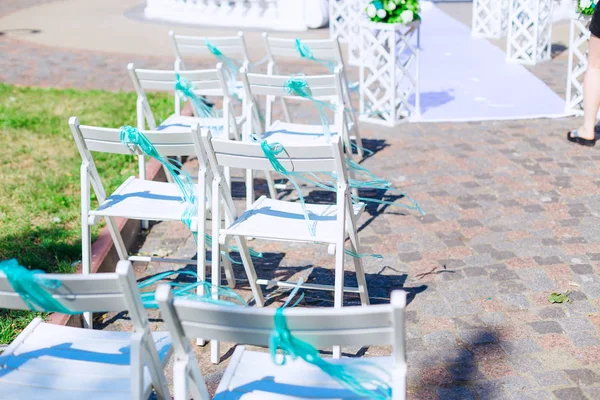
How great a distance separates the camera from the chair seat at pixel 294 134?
16.8ft

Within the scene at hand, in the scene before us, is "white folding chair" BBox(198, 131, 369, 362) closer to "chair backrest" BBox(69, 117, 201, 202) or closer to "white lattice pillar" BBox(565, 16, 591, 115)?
"chair backrest" BBox(69, 117, 201, 202)

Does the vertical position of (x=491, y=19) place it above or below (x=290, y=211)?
below

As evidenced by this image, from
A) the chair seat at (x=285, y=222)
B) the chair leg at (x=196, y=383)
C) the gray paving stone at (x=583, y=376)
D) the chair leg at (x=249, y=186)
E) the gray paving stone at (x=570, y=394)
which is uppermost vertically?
the chair leg at (x=196, y=383)

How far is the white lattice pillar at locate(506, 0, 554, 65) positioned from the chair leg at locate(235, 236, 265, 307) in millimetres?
6916

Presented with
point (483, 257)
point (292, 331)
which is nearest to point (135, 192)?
point (483, 257)

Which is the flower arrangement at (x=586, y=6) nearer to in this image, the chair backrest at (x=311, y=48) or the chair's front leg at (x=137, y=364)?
the chair backrest at (x=311, y=48)

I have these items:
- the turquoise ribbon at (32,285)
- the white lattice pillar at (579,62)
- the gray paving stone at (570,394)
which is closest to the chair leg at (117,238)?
the turquoise ribbon at (32,285)

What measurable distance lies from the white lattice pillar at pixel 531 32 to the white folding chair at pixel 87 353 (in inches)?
321

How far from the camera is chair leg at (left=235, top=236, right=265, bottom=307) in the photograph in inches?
152

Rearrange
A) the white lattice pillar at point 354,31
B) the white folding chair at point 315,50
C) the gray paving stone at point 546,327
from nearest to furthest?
the gray paving stone at point 546,327 < the white folding chair at point 315,50 < the white lattice pillar at point 354,31

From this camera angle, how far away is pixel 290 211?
3.82 m

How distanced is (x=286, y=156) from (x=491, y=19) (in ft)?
30.6

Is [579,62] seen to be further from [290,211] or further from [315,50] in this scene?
[290,211]

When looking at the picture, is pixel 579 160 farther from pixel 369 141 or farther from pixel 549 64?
pixel 549 64
